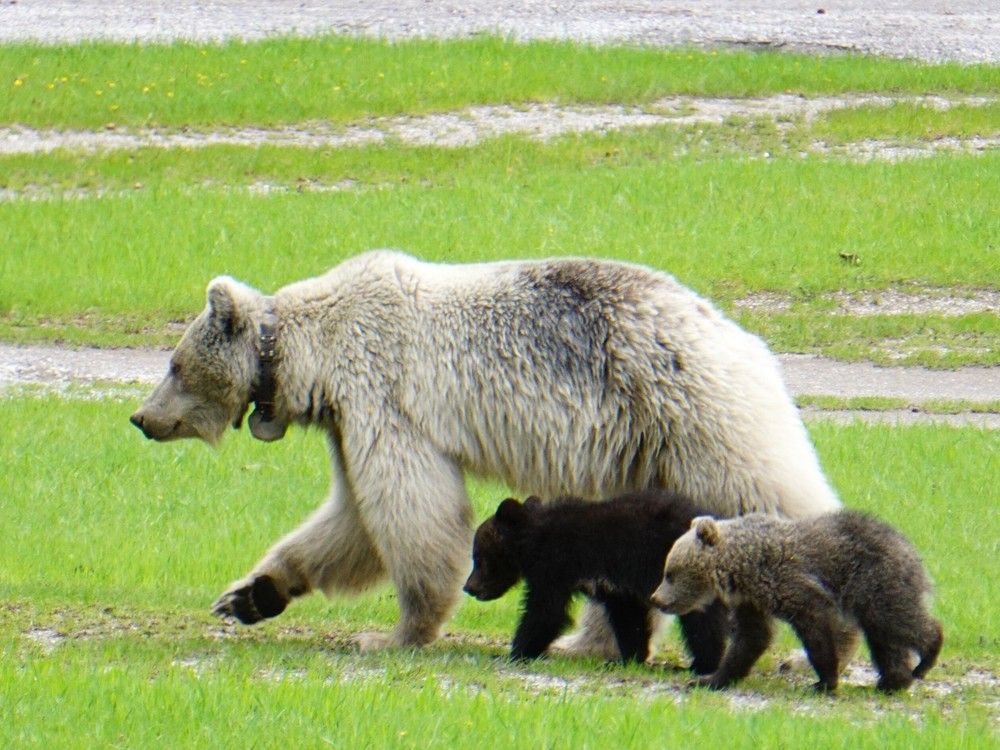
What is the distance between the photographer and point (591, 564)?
8008 millimetres

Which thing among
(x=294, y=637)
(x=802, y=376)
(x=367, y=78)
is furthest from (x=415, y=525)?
(x=367, y=78)

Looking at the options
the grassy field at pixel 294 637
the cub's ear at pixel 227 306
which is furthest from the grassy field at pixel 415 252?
the cub's ear at pixel 227 306

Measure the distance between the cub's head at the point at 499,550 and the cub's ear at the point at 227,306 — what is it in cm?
164

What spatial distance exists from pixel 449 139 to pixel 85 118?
4606mm

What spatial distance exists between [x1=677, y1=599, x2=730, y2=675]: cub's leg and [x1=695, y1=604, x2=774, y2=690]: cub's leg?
24 cm

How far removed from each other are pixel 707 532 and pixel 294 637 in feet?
8.09

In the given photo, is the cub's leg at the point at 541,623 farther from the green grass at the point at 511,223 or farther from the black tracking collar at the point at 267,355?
the green grass at the point at 511,223

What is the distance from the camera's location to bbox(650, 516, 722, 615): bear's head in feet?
24.2

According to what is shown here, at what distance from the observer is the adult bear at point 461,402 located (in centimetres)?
805

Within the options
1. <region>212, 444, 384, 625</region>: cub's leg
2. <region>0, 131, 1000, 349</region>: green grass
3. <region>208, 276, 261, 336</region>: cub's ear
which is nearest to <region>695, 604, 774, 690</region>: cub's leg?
<region>212, 444, 384, 625</region>: cub's leg

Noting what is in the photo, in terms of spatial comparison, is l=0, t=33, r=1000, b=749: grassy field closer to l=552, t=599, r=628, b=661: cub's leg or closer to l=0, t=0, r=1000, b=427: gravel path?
l=552, t=599, r=628, b=661: cub's leg

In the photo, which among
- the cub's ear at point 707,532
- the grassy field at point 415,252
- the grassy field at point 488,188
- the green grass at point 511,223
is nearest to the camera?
the grassy field at point 415,252

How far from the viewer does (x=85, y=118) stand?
73.9ft

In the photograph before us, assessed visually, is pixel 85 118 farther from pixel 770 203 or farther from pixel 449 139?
pixel 770 203
